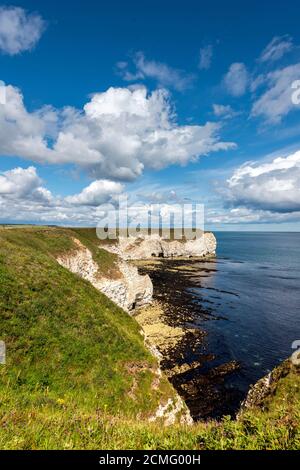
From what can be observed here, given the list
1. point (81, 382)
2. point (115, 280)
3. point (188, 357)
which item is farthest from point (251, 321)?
point (81, 382)

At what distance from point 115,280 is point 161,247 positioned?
11019 centimetres

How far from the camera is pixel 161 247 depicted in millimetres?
162375

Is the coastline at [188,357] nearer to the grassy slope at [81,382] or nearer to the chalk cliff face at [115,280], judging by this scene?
the chalk cliff face at [115,280]

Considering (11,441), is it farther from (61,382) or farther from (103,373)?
(103,373)

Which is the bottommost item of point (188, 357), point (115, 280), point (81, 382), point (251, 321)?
point (251, 321)

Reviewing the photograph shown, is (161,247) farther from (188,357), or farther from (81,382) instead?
(81,382)

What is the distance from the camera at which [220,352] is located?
39812mm

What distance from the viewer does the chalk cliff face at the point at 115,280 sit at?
161 ft

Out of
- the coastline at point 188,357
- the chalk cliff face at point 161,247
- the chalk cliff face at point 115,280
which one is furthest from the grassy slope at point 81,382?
the chalk cliff face at point 161,247

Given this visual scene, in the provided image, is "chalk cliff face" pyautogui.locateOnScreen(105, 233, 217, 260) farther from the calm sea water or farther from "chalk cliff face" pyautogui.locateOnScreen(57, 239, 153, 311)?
"chalk cliff face" pyautogui.locateOnScreen(57, 239, 153, 311)

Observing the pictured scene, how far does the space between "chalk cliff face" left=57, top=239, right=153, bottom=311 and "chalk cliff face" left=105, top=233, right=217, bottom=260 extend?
7883 cm

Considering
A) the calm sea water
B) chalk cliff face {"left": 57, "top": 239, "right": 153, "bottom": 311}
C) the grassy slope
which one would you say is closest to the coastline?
the calm sea water

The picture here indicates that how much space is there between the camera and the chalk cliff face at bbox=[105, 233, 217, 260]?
148875mm
